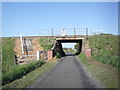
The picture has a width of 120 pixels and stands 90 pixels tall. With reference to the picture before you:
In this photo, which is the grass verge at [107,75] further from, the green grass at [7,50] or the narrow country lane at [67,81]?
the green grass at [7,50]

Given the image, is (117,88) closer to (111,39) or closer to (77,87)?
(77,87)

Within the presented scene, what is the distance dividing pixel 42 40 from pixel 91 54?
8088 millimetres

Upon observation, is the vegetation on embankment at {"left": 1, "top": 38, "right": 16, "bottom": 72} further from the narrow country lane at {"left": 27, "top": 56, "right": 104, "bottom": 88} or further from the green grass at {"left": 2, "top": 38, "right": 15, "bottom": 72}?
the narrow country lane at {"left": 27, "top": 56, "right": 104, "bottom": 88}

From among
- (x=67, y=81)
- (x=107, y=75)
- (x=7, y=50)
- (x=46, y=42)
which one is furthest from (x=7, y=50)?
(x=107, y=75)

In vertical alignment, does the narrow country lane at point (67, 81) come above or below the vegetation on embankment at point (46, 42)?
below

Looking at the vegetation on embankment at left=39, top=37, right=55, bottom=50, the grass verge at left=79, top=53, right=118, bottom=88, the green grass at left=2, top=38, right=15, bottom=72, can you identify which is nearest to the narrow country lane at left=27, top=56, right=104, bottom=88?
the grass verge at left=79, top=53, right=118, bottom=88

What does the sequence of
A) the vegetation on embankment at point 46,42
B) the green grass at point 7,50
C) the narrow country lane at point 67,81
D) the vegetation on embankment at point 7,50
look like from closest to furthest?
1. the narrow country lane at point 67,81
2. the green grass at point 7,50
3. the vegetation on embankment at point 7,50
4. the vegetation on embankment at point 46,42

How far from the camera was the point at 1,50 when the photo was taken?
22.5 meters

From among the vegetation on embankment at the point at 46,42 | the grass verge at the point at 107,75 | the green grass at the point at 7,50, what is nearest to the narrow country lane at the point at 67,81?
the grass verge at the point at 107,75

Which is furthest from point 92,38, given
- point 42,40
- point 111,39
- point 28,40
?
point 28,40

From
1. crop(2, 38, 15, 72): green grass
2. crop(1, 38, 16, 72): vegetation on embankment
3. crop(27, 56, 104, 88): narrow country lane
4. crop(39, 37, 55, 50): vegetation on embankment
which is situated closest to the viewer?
crop(27, 56, 104, 88): narrow country lane

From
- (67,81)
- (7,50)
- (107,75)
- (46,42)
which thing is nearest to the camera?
(67,81)

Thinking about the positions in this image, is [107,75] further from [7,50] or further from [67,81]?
[7,50]

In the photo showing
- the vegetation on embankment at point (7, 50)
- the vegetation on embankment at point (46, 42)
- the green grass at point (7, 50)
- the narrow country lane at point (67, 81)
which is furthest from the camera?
the vegetation on embankment at point (46, 42)
